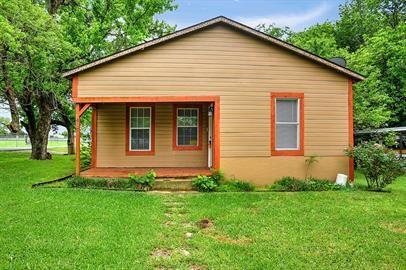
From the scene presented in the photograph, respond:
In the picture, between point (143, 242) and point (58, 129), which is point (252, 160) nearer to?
point (143, 242)

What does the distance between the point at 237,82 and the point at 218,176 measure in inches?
118

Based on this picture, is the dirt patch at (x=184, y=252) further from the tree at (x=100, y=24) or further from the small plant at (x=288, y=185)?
the tree at (x=100, y=24)

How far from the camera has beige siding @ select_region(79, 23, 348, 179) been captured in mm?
10148

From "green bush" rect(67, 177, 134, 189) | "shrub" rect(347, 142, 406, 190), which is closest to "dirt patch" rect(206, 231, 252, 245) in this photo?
"green bush" rect(67, 177, 134, 189)

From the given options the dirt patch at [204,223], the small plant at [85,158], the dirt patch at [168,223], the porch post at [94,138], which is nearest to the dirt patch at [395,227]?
the dirt patch at [204,223]

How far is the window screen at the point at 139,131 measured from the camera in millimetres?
12016

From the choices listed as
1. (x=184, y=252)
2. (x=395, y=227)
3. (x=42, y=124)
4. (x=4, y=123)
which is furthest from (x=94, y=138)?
(x=395, y=227)

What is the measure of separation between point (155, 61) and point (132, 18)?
11.9 m

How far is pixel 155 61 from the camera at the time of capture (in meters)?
10.2

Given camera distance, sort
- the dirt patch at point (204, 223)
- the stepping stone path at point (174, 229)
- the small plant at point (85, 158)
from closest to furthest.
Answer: the stepping stone path at point (174, 229) → the dirt patch at point (204, 223) → the small plant at point (85, 158)

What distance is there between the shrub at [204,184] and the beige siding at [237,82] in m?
0.91

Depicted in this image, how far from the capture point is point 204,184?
947cm

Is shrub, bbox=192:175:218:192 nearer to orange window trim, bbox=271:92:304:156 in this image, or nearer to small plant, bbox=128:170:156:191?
small plant, bbox=128:170:156:191

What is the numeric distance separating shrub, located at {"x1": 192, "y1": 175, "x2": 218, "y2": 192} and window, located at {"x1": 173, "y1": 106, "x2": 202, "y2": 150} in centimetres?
263
